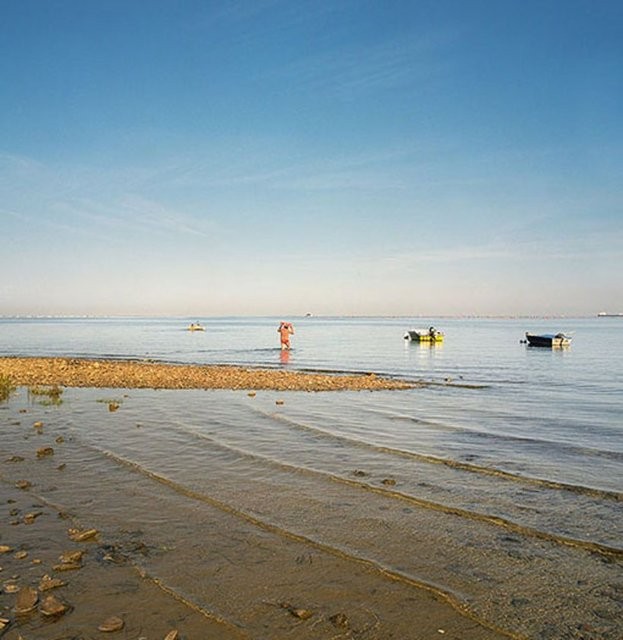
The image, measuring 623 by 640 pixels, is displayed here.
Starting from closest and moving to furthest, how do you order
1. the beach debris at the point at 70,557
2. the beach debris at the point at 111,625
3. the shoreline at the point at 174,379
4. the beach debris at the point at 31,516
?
the beach debris at the point at 111,625, the beach debris at the point at 70,557, the beach debris at the point at 31,516, the shoreline at the point at 174,379

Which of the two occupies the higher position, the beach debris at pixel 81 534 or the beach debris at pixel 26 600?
the beach debris at pixel 26 600

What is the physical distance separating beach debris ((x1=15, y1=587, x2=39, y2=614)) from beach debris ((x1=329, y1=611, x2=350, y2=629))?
10.0 ft

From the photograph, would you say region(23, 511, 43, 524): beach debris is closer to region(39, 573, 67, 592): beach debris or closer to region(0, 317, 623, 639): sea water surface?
region(0, 317, 623, 639): sea water surface

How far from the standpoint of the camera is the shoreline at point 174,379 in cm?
2709

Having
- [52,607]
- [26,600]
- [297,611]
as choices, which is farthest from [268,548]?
[26,600]

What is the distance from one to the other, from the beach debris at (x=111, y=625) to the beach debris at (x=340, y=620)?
207 centimetres

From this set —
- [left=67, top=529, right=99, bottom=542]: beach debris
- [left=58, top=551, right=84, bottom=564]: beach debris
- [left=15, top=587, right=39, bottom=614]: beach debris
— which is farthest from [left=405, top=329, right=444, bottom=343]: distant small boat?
[left=15, top=587, right=39, bottom=614]: beach debris

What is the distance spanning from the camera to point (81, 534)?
7684 mm

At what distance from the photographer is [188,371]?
33219 millimetres

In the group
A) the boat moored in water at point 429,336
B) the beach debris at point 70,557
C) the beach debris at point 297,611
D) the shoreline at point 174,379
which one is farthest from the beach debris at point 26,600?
the boat moored in water at point 429,336

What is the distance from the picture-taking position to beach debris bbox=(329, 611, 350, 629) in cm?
554

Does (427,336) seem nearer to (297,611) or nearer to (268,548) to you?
(268,548)

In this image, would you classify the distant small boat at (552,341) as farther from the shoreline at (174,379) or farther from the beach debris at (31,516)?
the beach debris at (31,516)

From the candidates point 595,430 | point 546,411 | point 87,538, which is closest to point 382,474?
point 87,538
